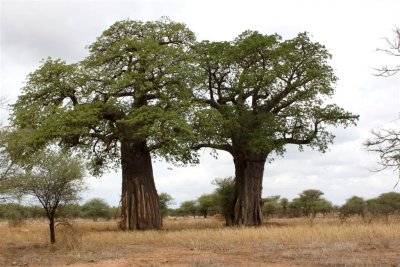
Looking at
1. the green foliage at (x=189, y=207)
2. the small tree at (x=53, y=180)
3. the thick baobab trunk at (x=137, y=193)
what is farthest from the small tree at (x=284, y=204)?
the small tree at (x=53, y=180)

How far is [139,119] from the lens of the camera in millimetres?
20906

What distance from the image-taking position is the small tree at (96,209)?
5222 cm

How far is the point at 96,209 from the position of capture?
171ft

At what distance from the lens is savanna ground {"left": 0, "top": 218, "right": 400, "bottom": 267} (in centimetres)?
1151

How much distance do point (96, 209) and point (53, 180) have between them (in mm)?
35710

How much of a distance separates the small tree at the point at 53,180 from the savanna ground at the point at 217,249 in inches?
43.8

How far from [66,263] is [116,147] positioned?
12776 millimetres

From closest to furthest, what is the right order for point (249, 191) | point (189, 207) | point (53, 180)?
point (53, 180) < point (249, 191) < point (189, 207)

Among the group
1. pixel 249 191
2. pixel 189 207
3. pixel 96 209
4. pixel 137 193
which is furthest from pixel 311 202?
pixel 137 193

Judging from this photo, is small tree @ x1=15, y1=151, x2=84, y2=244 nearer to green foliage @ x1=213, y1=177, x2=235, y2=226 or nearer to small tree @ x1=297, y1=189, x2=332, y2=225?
green foliage @ x1=213, y1=177, x2=235, y2=226

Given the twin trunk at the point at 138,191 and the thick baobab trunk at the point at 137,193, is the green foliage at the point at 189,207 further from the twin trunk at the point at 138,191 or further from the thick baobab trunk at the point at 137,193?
the thick baobab trunk at the point at 137,193

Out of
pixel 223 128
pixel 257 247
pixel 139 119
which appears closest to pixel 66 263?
pixel 257 247

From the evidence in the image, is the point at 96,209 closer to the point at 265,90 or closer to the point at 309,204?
the point at 309,204

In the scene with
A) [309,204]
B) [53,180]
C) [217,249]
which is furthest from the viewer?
[309,204]
